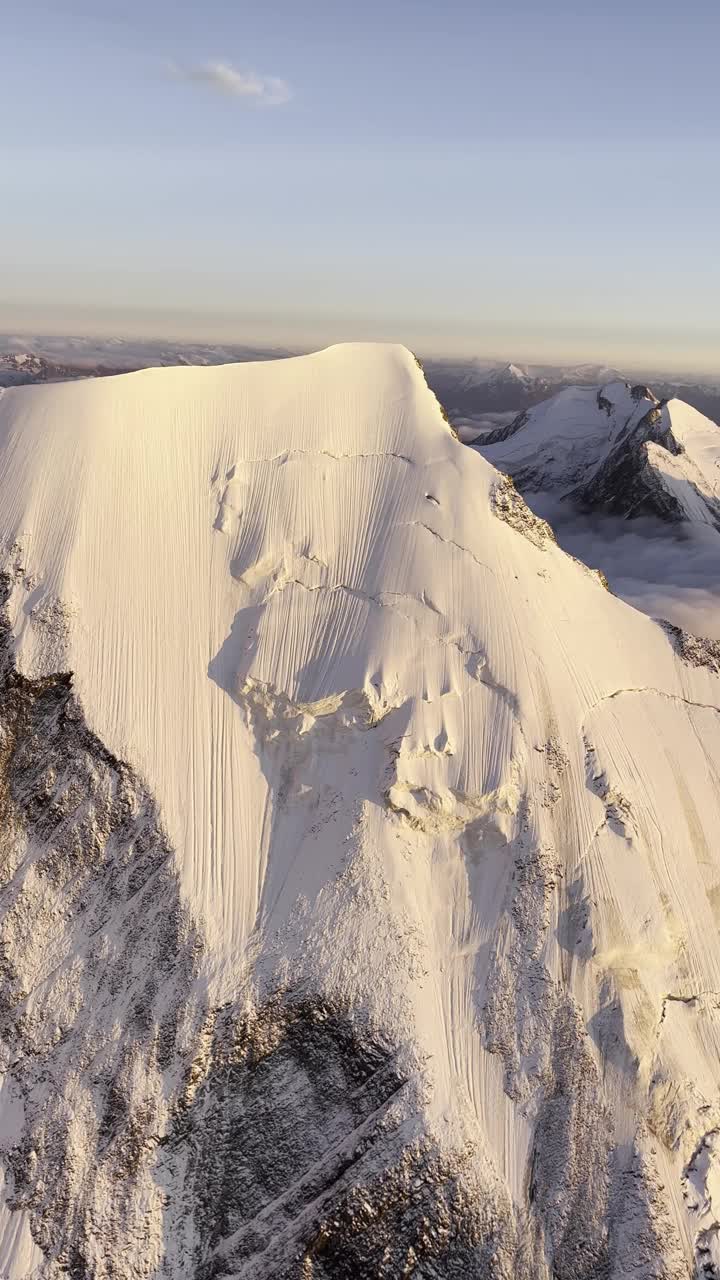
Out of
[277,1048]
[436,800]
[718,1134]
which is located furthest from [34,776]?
[718,1134]

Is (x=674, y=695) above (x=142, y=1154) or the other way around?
above

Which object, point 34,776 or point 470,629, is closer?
point 34,776

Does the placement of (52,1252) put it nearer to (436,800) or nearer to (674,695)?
(436,800)

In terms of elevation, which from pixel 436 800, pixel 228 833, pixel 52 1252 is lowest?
pixel 52 1252

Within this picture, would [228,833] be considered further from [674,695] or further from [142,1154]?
[674,695]

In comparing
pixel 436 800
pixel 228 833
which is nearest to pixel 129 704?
pixel 228 833

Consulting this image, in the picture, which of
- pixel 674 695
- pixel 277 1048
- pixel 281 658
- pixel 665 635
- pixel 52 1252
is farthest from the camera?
pixel 665 635

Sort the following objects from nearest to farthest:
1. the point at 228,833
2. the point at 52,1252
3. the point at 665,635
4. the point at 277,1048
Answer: the point at 52,1252 → the point at 277,1048 → the point at 228,833 → the point at 665,635
